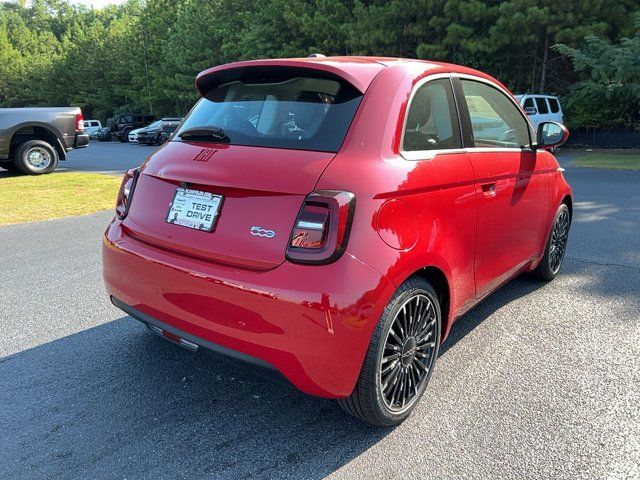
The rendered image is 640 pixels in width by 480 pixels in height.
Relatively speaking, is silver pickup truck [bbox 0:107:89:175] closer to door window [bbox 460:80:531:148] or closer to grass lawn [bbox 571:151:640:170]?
door window [bbox 460:80:531:148]

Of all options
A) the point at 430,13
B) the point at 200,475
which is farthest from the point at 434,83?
the point at 430,13

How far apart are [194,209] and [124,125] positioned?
40.1 meters

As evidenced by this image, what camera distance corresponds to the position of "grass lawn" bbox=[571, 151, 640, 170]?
47.6ft

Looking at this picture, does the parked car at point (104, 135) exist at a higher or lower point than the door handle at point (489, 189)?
lower

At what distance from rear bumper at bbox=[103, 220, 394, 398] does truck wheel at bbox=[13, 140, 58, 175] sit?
11933mm

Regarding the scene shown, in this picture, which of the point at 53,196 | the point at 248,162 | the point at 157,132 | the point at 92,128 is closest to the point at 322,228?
the point at 248,162

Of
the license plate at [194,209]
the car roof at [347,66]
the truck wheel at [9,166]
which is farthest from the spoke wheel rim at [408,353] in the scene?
the truck wheel at [9,166]

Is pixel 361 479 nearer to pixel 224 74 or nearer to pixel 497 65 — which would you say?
pixel 224 74

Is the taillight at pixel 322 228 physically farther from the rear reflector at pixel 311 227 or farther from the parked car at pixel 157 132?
the parked car at pixel 157 132

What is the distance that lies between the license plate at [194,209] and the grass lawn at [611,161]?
1466 centimetres

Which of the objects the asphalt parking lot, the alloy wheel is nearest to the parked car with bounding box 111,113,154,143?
the alloy wheel

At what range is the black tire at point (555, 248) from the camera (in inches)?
173

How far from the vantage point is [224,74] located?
2.98m

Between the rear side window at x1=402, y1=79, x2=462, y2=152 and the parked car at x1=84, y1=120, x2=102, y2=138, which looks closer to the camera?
the rear side window at x1=402, y1=79, x2=462, y2=152
